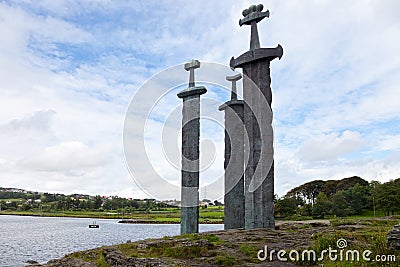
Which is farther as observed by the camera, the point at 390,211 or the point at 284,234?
the point at 390,211

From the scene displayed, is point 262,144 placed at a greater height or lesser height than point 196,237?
greater

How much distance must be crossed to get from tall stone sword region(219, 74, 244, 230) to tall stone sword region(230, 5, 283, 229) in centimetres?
240

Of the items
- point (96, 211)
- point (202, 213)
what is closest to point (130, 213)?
point (96, 211)

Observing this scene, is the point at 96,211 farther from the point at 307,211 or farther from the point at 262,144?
the point at 262,144

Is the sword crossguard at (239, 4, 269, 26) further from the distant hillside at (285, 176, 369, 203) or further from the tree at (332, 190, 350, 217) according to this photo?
the distant hillside at (285, 176, 369, 203)

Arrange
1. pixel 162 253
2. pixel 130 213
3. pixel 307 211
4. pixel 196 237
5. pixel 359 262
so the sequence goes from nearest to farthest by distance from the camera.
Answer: pixel 359 262
pixel 162 253
pixel 196 237
pixel 307 211
pixel 130 213

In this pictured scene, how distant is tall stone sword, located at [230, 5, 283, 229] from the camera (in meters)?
13.0

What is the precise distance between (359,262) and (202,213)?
72375 mm

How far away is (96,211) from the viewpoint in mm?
140500

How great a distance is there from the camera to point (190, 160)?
51.0 ft

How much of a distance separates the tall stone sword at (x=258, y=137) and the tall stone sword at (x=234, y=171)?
7.87 ft

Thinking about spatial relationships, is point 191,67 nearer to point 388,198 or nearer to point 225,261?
point 225,261

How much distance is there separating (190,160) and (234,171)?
6.17ft

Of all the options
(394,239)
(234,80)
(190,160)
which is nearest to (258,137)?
(190,160)
